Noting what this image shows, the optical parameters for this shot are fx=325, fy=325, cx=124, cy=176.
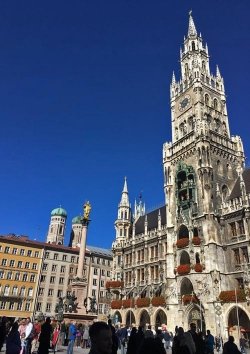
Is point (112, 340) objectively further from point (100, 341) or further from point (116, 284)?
point (116, 284)

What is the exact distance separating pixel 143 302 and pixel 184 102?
104 ft

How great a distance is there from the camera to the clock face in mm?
52188

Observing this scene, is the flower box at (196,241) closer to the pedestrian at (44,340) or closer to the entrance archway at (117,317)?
the entrance archway at (117,317)

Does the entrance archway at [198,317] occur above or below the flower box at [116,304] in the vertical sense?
below

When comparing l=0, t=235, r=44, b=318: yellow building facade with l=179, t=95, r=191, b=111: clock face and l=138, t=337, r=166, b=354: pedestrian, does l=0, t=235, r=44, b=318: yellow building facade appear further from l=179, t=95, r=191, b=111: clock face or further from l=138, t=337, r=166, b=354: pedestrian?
l=138, t=337, r=166, b=354: pedestrian

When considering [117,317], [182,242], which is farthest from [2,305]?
[182,242]

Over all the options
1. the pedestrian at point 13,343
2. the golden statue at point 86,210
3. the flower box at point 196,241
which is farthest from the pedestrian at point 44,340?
the flower box at point 196,241

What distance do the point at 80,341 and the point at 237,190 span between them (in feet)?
89.6

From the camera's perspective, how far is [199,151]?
145ft

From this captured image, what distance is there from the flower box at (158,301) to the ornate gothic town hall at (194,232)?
0.45 feet

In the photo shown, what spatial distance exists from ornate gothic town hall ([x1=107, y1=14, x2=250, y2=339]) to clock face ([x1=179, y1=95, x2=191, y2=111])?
174 mm

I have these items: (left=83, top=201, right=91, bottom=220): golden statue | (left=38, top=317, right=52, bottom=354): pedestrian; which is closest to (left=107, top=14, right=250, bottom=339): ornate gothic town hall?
(left=83, top=201, right=91, bottom=220): golden statue

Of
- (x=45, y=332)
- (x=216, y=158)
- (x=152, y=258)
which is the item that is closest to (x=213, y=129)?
(x=216, y=158)

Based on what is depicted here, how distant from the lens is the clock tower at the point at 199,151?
42.1 metres
